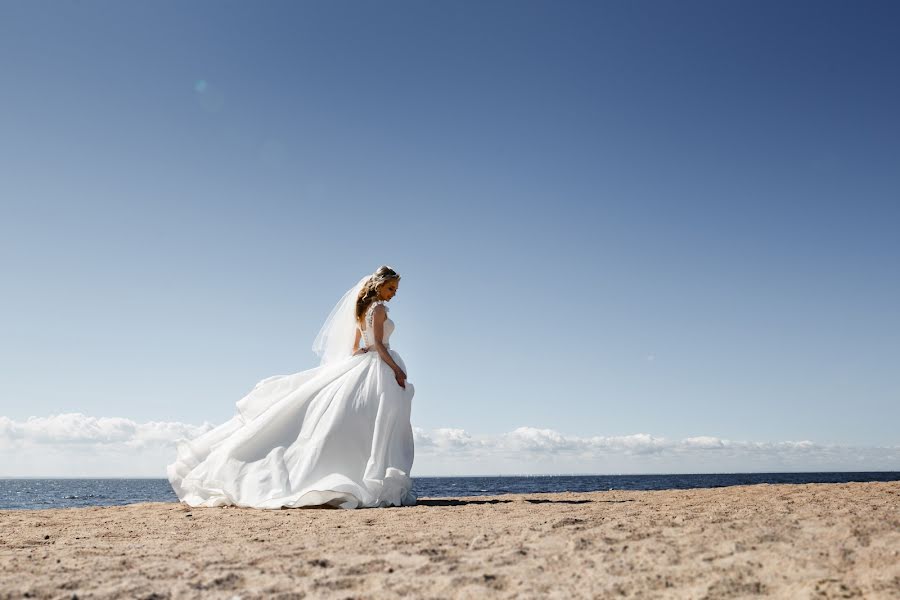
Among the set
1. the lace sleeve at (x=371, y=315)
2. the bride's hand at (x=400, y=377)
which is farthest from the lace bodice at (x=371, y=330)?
the bride's hand at (x=400, y=377)

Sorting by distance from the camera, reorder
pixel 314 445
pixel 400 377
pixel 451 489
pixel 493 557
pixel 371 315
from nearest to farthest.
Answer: pixel 493 557, pixel 314 445, pixel 400 377, pixel 371 315, pixel 451 489

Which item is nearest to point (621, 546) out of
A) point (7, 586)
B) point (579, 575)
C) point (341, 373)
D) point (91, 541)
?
point (579, 575)

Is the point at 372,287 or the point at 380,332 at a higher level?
the point at 372,287

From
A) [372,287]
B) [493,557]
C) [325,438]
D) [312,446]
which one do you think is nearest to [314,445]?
[312,446]

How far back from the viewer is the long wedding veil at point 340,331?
33.2ft

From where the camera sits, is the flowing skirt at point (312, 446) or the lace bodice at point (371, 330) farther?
the lace bodice at point (371, 330)

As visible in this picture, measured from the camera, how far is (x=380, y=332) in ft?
31.3

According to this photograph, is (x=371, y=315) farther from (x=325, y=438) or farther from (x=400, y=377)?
(x=325, y=438)

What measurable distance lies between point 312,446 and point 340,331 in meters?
2.36

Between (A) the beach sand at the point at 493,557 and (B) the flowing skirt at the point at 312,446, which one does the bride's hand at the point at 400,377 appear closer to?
(B) the flowing skirt at the point at 312,446

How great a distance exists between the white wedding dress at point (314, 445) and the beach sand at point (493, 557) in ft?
5.55

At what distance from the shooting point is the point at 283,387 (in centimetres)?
945

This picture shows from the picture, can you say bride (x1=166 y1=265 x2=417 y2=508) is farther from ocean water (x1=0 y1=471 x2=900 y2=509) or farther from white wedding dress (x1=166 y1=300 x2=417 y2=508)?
ocean water (x1=0 y1=471 x2=900 y2=509)

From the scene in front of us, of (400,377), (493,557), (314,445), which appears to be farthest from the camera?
(400,377)
